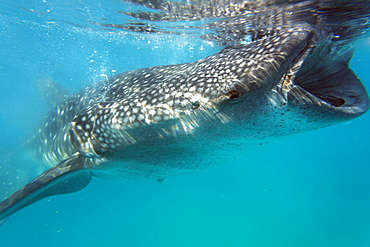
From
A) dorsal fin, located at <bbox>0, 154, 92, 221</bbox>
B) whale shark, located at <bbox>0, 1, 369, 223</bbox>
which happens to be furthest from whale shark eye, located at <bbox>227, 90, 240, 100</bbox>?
dorsal fin, located at <bbox>0, 154, 92, 221</bbox>

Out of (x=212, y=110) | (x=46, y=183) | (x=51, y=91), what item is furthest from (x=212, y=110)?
(x=51, y=91)

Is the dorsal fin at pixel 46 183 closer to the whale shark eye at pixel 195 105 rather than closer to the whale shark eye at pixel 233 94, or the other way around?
the whale shark eye at pixel 195 105

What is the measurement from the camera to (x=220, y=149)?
3023 mm

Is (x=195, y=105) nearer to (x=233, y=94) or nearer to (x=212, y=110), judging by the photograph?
(x=212, y=110)

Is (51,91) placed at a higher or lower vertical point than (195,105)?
higher

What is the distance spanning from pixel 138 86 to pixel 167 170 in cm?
152

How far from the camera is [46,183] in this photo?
10.4 feet

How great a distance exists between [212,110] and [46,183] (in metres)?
2.60

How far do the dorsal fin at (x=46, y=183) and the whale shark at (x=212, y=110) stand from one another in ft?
0.05

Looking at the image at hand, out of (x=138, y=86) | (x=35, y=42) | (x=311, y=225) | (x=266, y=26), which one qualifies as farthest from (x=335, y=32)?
(x=35, y=42)

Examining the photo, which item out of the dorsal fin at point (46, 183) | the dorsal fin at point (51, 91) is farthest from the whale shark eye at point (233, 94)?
the dorsal fin at point (51, 91)

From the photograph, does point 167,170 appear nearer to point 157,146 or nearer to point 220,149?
point 157,146

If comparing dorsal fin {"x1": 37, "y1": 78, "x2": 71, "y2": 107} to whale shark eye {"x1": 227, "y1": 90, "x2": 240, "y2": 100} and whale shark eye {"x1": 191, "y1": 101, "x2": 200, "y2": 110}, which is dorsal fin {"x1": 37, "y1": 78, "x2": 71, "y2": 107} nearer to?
whale shark eye {"x1": 191, "y1": 101, "x2": 200, "y2": 110}

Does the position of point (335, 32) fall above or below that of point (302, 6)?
below
